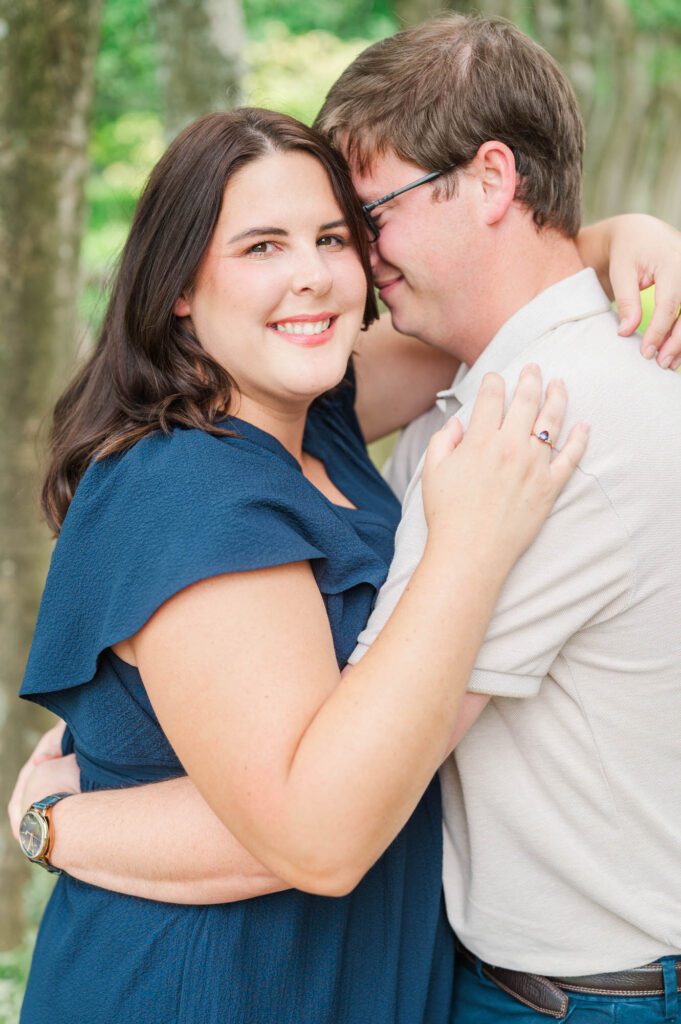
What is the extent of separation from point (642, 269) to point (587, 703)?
896mm

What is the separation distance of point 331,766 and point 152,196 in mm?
1127

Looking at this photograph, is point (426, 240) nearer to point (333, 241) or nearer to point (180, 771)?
point (333, 241)

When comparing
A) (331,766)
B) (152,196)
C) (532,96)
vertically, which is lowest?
(331,766)

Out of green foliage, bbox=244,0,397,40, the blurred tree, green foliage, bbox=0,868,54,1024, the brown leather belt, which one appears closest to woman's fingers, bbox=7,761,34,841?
the brown leather belt

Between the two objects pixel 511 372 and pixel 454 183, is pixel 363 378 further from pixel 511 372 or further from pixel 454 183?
pixel 511 372

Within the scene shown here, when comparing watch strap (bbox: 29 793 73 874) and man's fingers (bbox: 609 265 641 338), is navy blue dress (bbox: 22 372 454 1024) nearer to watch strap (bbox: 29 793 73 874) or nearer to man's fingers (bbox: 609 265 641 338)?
watch strap (bbox: 29 793 73 874)

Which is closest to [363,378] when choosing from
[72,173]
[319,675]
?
[319,675]

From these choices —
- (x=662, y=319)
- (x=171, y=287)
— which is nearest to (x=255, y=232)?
(x=171, y=287)

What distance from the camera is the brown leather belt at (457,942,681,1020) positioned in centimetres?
183

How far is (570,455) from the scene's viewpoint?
166cm

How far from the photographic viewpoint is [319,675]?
1.56 m

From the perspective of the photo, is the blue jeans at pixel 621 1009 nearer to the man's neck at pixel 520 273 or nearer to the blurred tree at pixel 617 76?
the man's neck at pixel 520 273

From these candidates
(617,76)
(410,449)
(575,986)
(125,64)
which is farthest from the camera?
(125,64)

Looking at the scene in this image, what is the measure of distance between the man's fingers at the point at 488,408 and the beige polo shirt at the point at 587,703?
0.35 ft
